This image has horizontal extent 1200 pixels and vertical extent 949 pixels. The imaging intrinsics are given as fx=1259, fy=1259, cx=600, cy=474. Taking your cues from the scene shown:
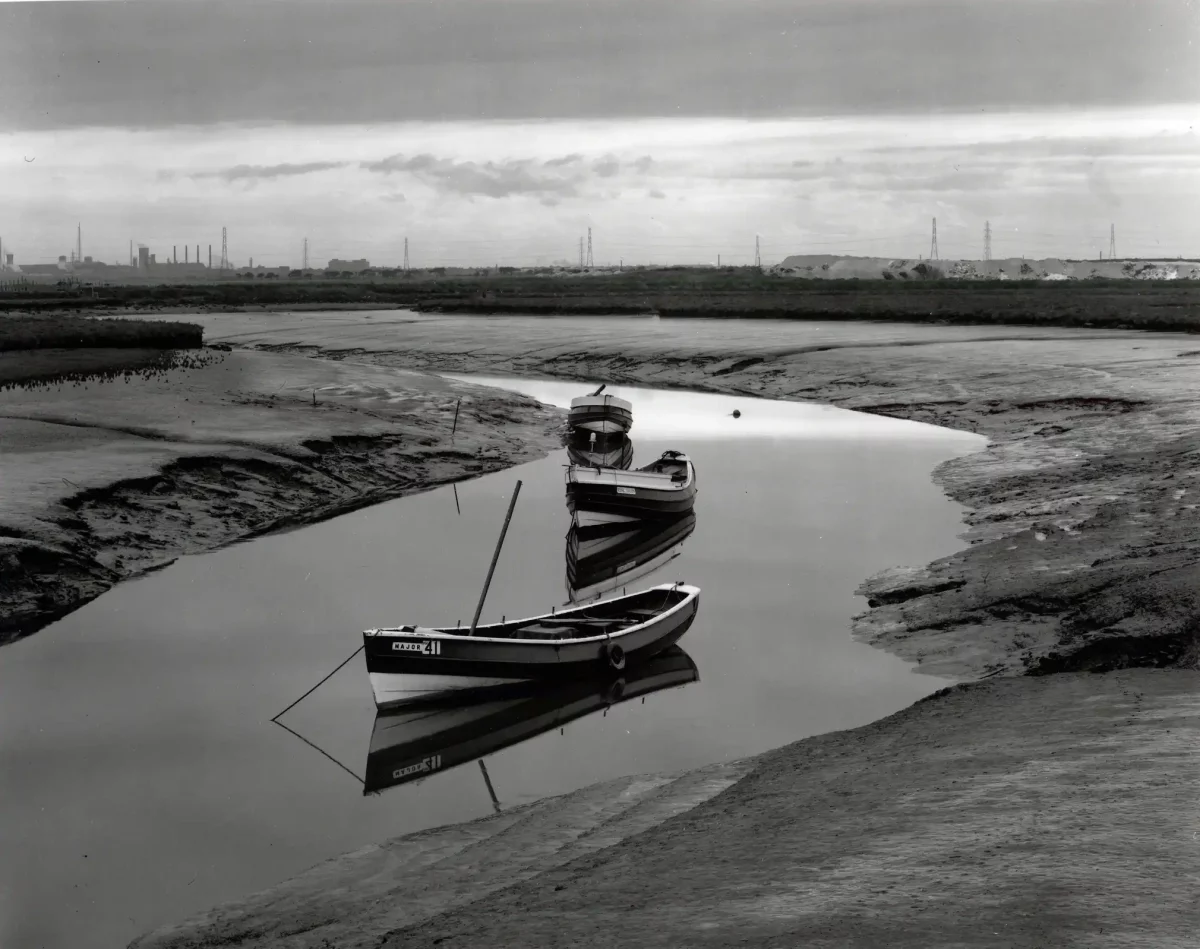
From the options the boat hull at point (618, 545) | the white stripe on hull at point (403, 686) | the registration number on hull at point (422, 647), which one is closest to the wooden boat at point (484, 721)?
the white stripe on hull at point (403, 686)

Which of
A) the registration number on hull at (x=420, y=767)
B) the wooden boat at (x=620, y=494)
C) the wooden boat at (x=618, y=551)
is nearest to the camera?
the registration number on hull at (x=420, y=767)

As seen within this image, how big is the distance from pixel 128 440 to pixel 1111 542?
78.1ft

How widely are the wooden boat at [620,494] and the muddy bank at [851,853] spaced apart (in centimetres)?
1677

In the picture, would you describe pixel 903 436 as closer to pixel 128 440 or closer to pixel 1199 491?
pixel 1199 491

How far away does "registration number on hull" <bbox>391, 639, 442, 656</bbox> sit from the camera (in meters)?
17.3

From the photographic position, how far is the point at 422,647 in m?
17.4

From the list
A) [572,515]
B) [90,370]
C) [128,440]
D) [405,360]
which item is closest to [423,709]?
[572,515]

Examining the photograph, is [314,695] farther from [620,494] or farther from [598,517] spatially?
[620,494]

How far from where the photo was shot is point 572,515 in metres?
31.2

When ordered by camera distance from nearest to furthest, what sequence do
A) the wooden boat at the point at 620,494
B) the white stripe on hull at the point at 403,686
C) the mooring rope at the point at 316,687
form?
the mooring rope at the point at 316,687
the white stripe on hull at the point at 403,686
the wooden boat at the point at 620,494

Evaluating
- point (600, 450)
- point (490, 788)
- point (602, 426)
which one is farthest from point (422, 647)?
point (602, 426)

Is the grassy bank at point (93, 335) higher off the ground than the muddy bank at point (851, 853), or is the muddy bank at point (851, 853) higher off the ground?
the grassy bank at point (93, 335)

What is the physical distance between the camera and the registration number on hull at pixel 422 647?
1734 centimetres

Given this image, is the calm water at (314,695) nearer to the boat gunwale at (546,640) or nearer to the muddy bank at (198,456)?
the boat gunwale at (546,640)
